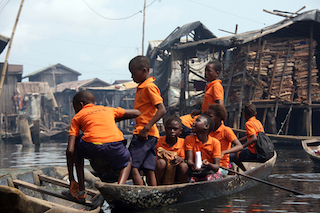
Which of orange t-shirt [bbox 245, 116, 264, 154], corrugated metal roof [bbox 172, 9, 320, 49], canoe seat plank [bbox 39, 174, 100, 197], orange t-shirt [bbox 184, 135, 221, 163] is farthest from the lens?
corrugated metal roof [bbox 172, 9, 320, 49]

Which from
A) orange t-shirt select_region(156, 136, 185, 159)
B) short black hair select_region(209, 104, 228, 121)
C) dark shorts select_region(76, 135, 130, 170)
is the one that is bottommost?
orange t-shirt select_region(156, 136, 185, 159)

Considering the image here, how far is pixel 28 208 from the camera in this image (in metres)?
2.79

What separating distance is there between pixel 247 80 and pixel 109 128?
10.8m

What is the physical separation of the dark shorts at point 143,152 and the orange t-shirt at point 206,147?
76 cm

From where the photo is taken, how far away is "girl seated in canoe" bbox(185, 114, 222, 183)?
4512 mm

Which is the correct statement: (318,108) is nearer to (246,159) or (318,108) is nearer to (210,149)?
(246,159)

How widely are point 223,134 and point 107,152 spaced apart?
2172mm

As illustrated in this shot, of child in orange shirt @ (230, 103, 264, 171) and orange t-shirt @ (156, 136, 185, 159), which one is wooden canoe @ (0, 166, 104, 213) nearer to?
orange t-shirt @ (156, 136, 185, 159)

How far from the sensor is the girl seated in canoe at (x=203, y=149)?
4.51 meters

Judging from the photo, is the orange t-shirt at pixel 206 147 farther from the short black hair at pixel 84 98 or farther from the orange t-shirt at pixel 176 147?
the short black hair at pixel 84 98

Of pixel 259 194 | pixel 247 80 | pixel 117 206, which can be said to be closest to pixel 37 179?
pixel 117 206

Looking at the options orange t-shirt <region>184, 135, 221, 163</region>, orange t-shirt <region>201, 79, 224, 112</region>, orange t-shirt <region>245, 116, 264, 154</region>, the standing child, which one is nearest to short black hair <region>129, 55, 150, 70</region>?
the standing child

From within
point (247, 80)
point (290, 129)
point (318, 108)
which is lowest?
point (290, 129)

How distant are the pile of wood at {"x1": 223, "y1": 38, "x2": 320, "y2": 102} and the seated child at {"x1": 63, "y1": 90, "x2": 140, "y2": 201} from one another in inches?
414
